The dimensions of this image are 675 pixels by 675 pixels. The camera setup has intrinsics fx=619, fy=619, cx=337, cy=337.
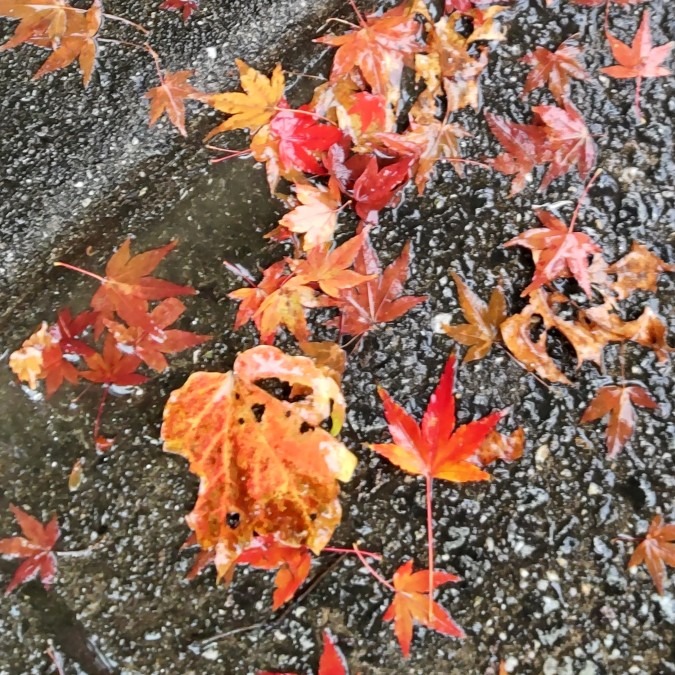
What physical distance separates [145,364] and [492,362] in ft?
2.40

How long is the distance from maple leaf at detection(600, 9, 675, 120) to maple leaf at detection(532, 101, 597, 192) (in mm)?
144

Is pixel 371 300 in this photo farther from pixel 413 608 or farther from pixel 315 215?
pixel 413 608

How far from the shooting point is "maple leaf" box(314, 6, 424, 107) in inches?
56.1

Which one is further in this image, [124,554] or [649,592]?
[124,554]

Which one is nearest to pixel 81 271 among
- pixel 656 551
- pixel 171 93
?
pixel 171 93

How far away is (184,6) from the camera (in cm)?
161

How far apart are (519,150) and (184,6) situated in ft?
3.09

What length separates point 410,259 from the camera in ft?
4.46

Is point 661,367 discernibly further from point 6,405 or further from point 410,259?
point 6,405

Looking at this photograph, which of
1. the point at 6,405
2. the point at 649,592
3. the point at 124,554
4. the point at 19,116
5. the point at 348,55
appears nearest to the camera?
the point at 649,592

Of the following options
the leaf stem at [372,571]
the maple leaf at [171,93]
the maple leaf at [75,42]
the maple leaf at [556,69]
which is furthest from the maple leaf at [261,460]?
the maple leaf at [75,42]

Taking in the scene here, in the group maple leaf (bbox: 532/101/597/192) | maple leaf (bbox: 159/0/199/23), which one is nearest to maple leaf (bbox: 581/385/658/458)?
maple leaf (bbox: 532/101/597/192)

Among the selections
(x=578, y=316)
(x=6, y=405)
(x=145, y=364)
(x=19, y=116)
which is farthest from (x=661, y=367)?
(x=19, y=116)

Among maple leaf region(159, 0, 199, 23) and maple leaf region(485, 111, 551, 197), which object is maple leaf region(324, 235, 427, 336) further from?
maple leaf region(159, 0, 199, 23)
